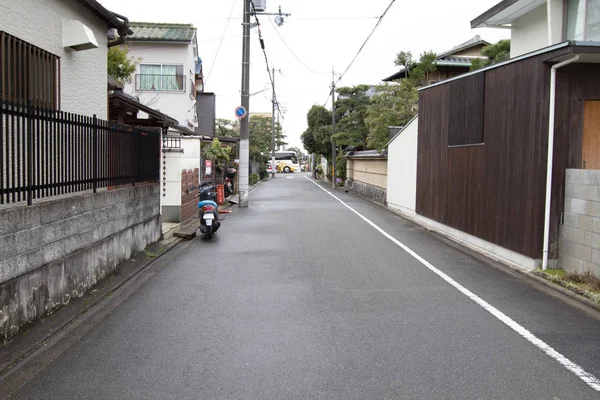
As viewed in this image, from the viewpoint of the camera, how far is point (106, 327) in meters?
5.84

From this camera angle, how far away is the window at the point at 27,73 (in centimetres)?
737

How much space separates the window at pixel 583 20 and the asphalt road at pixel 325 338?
21.1 ft

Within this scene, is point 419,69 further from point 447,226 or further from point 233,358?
point 233,358

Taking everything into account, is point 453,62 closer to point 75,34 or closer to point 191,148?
point 191,148

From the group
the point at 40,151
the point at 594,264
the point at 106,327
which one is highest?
the point at 40,151

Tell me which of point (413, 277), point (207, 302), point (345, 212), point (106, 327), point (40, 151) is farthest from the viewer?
point (345, 212)

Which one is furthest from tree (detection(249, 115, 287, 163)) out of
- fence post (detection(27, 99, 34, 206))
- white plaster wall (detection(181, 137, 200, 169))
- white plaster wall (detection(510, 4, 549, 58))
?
fence post (detection(27, 99, 34, 206))

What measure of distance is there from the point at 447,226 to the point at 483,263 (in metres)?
4.17

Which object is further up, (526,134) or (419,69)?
(419,69)

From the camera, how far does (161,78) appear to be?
2644 cm

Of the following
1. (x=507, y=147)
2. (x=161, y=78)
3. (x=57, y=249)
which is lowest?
(x=57, y=249)

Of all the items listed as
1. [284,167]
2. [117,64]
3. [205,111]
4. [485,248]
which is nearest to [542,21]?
[485,248]

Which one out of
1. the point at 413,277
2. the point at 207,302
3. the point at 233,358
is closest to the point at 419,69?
the point at 413,277

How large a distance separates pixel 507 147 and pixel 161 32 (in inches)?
828
